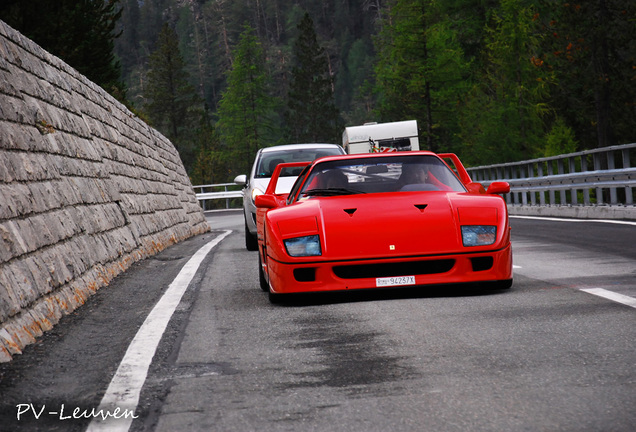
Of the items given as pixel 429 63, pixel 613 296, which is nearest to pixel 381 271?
pixel 613 296

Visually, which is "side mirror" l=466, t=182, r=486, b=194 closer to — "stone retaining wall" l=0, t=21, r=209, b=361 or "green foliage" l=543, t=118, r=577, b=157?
"stone retaining wall" l=0, t=21, r=209, b=361

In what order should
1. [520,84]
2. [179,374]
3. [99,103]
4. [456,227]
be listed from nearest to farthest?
[179,374] < [456,227] < [99,103] < [520,84]

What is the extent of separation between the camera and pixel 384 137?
32156 millimetres

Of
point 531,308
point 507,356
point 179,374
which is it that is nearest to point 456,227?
point 531,308

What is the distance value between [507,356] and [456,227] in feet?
7.61

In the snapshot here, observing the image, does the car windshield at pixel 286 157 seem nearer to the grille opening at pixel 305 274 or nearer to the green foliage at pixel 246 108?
the grille opening at pixel 305 274

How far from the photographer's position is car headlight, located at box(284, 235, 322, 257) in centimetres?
682

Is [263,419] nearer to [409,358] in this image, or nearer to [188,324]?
[409,358]

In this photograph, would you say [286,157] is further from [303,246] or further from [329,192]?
[303,246]

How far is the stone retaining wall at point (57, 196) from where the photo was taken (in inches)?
244

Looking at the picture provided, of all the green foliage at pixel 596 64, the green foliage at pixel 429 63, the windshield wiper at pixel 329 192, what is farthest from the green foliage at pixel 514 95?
the windshield wiper at pixel 329 192

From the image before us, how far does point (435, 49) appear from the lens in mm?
65688

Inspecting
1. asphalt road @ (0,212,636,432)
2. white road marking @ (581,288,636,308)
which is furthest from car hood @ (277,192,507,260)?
white road marking @ (581,288,636,308)

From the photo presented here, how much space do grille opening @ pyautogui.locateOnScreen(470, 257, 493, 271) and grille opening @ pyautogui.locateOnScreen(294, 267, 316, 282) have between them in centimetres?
118
